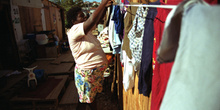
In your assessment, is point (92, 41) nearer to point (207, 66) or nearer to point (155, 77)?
point (155, 77)

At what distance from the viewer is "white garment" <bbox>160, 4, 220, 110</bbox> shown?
16.3 inches

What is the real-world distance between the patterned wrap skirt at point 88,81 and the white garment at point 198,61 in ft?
6.40

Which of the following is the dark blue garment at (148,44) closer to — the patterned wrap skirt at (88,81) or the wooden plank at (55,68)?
the patterned wrap skirt at (88,81)

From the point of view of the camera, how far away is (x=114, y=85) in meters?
4.11

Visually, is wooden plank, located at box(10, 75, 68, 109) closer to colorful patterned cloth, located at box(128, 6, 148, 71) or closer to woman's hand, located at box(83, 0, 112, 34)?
woman's hand, located at box(83, 0, 112, 34)

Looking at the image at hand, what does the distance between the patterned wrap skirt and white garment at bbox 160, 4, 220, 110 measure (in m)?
1.95

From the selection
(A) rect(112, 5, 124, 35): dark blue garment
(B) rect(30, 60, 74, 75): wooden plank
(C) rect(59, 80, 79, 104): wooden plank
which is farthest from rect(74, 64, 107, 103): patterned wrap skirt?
(B) rect(30, 60, 74, 75): wooden plank

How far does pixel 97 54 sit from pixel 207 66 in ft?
6.55

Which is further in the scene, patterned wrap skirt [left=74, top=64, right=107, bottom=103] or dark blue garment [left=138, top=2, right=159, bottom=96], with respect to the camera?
patterned wrap skirt [left=74, top=64, right=107, bottom=103]

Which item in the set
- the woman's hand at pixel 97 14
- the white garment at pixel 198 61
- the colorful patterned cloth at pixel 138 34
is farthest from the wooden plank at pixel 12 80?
the white garment at pixel 198 61

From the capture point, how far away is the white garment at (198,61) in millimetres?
413

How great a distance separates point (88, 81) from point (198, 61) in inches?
83.2

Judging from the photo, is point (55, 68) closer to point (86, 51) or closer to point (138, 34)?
point (86, 51)

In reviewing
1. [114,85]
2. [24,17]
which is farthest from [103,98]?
[24,17]
